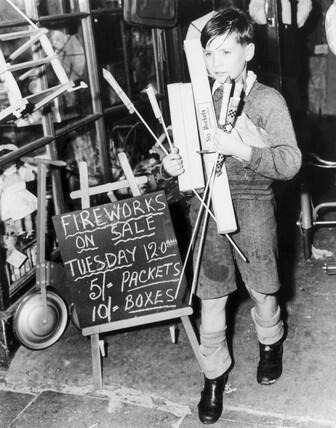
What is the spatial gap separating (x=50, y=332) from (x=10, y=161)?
1.17 metres

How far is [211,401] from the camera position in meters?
2.99

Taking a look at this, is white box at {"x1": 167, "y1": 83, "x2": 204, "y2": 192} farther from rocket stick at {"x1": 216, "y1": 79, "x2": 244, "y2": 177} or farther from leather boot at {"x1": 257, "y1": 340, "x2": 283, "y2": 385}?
leather boot at {"x1": 257, "y1": 340, "x2": 283, "y2": 385}

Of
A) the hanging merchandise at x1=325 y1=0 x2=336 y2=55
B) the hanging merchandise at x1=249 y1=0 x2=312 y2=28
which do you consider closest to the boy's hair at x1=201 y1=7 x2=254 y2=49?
the hanging merchandise at x1=325 y1=0 x2=336 y2=55

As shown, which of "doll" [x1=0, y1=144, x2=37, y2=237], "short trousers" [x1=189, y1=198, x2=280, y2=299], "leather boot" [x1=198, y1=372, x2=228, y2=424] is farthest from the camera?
"doll" [x1=0, y1=144, x2=37, y2=237]

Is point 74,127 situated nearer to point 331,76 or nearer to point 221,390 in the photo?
point 221,390

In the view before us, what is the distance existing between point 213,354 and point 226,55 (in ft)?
4.98

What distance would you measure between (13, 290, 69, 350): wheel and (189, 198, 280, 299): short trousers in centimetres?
127

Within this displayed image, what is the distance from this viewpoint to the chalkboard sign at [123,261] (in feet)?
10.7

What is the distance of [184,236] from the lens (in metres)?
4.39

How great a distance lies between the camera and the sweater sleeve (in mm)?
2523

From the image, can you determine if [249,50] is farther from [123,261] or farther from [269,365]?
[269,365]

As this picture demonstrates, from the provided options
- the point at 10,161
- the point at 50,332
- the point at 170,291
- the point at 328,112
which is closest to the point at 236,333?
the point at 170,291

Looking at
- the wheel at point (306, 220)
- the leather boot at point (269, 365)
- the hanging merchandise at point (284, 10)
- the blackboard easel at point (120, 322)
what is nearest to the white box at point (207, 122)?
the blackboard easel at point (120, 322)

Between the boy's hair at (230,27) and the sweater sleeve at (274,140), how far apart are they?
0.86 ft
